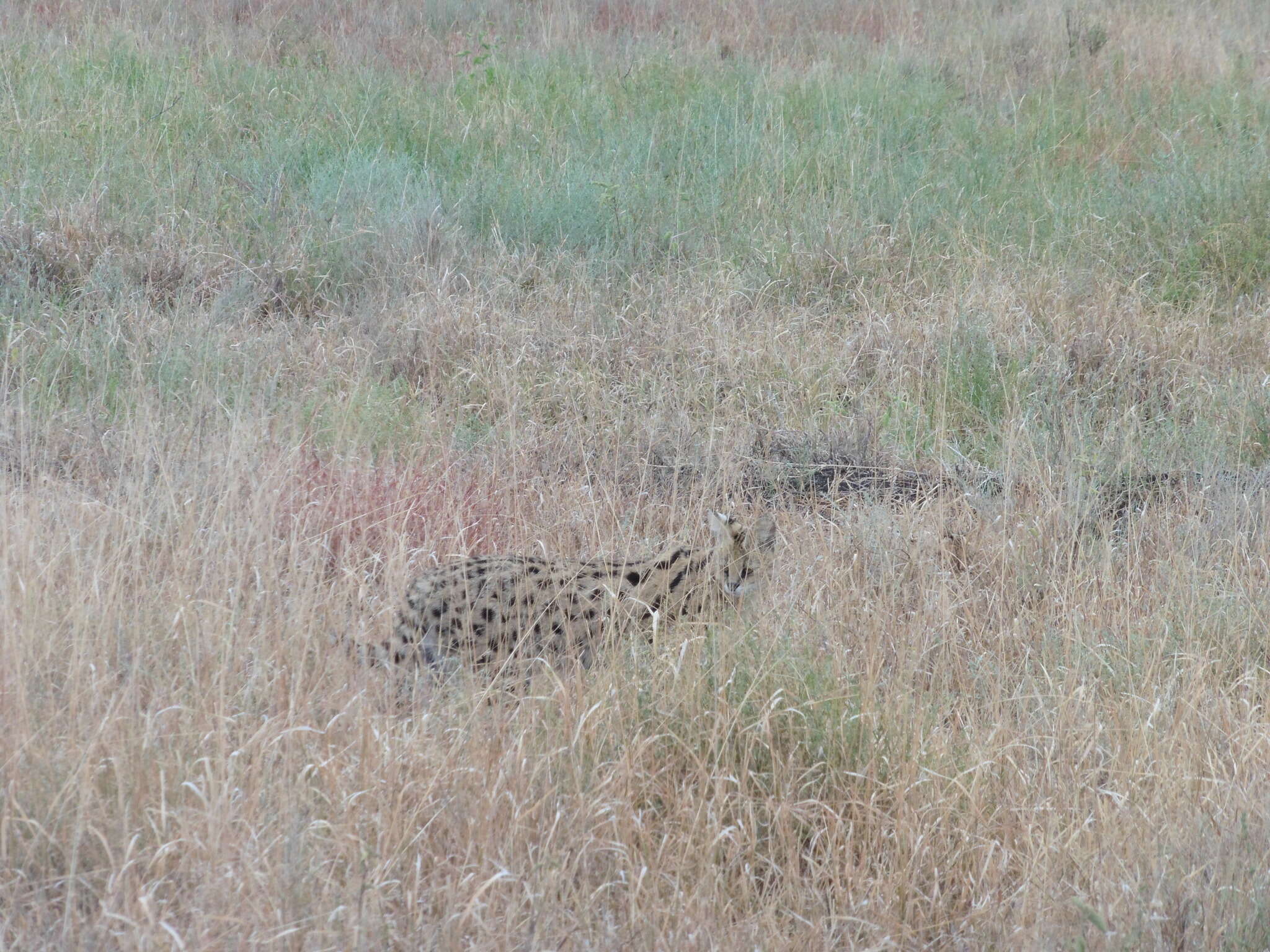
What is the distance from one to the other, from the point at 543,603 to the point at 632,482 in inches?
61.4

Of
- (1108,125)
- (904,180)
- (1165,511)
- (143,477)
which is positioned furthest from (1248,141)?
(143,477)

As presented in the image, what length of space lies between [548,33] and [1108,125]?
5.00 m

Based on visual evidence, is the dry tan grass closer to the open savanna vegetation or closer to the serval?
the open savanna vegetation

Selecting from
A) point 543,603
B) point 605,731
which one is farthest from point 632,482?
point 605,731

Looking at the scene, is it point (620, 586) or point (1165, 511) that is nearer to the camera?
point (620, 586)

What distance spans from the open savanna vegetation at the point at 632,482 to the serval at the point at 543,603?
0.10m

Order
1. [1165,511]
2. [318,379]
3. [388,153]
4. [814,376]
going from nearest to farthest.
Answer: [1165,511] < [318,379] < [814,376] < [388,153]

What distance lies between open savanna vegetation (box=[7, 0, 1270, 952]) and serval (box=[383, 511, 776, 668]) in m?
0.10

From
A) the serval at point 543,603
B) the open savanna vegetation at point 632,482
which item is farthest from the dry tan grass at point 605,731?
the serval at point 543,603

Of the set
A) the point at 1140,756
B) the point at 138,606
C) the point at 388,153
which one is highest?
the point at 388,153

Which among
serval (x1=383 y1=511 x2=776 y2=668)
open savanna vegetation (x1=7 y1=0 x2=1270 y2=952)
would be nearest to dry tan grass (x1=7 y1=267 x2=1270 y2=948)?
open savanna vegetation (x1=7 y1=0 x2=1270 y2=952)

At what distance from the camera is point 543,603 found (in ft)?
12.1

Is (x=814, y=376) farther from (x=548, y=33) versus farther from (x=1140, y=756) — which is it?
(x=548, y=33)

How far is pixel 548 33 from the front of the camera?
11750 mm
